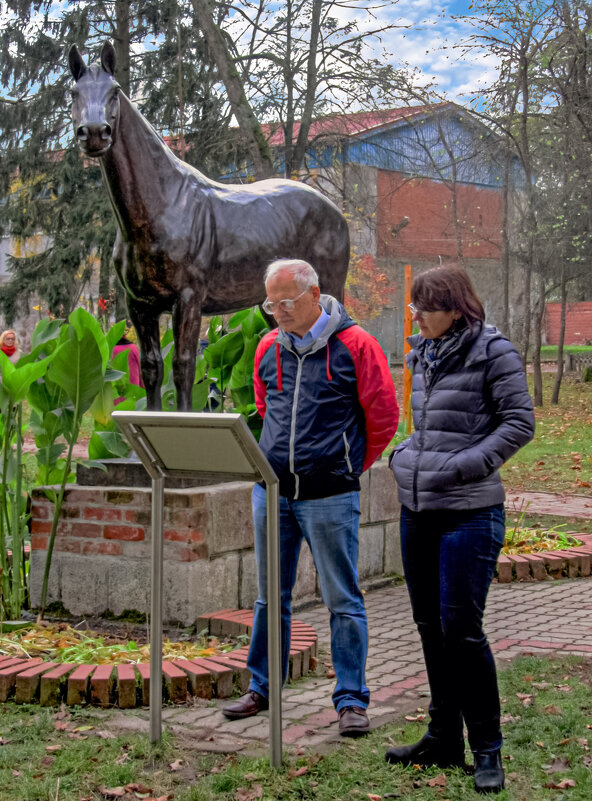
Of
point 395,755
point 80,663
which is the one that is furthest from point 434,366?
point 80,663

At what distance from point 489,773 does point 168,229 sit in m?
3.31

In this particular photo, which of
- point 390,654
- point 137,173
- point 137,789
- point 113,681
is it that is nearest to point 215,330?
point 137,173

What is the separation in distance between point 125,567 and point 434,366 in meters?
2.83

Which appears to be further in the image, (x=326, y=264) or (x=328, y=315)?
(x=326, y=264)

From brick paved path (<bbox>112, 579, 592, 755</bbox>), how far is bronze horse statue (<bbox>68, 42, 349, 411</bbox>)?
5.79ft

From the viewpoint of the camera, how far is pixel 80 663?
4.85 m

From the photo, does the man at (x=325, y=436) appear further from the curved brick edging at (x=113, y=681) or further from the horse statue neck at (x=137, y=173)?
the horse statue neck at (x=137, y=173)

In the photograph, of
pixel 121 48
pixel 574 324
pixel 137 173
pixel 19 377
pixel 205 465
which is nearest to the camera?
pixel 205 465

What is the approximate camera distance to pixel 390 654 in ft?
17.7

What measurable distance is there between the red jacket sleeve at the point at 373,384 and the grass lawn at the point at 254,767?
1.22 meters

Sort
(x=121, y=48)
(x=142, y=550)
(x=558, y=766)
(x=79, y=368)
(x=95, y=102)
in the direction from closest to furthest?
(x=558, y=766), (x=95, y=102), (x=79, y=368), (x=142, y=550), (x=121, y=48)

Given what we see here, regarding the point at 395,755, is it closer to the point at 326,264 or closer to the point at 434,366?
the point at 434,366

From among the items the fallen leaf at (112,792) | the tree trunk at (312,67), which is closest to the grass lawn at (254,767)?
the fallen leaf at (112,792)

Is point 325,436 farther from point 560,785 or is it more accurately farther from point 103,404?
point 103,404
